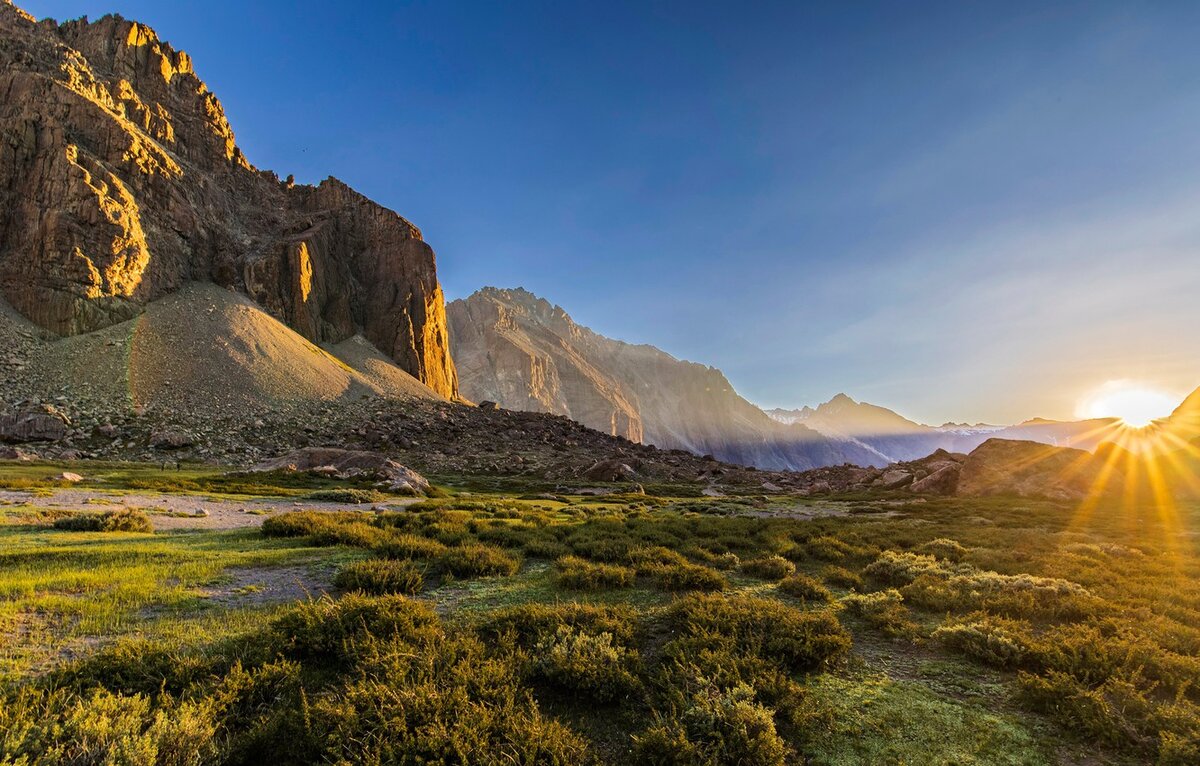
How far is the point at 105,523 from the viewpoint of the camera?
46.2ft

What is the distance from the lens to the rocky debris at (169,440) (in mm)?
48906

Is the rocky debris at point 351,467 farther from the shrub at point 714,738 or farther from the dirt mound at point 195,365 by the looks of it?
the shrub at point 714,738

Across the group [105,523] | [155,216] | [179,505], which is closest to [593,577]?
[105,523]

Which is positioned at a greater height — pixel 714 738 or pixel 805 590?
pixel 714 738

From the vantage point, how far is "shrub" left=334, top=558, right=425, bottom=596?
915 centimetres

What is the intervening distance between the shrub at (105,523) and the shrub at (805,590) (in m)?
18.9

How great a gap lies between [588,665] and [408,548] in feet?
25.6

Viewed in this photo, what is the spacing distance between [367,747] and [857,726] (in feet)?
17.4

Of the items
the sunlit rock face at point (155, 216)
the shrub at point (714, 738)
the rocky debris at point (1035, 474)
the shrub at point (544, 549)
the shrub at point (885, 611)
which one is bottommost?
the shrub at point (544, 549)

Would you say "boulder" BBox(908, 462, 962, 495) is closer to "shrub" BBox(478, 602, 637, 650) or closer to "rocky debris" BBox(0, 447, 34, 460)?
"shrub" BBox(478, 602, 637, 650)

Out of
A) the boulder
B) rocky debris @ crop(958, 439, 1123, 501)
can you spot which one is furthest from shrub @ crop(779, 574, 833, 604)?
the boulder

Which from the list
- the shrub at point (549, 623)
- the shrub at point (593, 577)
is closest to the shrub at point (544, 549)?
the shrub at point (593, 577)

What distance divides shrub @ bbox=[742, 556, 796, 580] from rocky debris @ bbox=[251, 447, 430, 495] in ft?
93.8

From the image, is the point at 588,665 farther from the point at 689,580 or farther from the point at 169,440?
the point at 169,440
